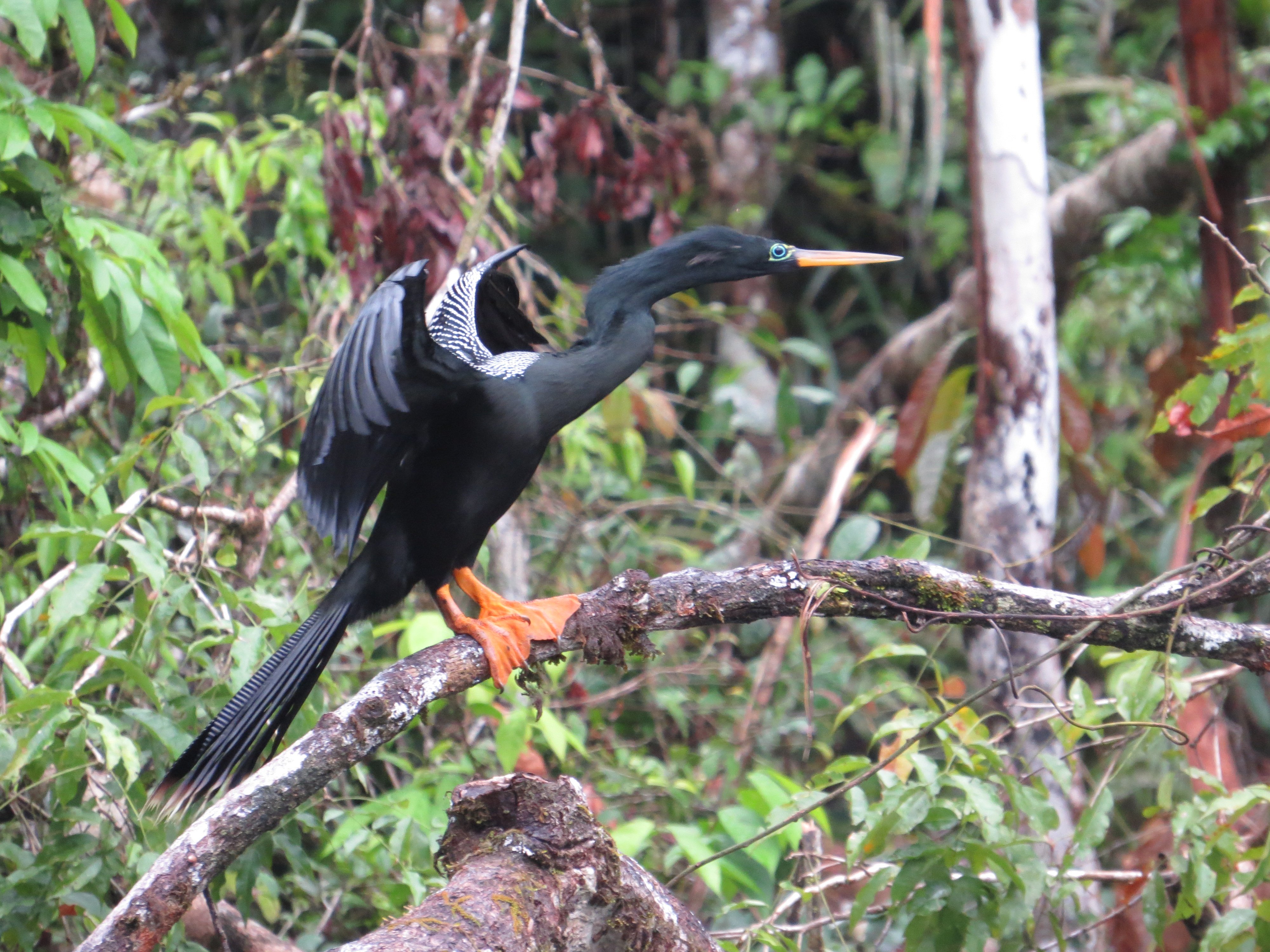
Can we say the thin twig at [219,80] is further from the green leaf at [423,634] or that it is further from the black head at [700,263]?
the green leaf at [423,634]

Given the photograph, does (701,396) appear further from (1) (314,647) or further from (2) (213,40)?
(1) (314,647)

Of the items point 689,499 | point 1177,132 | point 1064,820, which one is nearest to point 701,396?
point 689,499

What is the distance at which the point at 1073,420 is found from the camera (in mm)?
4539

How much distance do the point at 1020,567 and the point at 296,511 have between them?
8.24ft

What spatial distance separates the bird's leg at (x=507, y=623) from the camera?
2.41 m

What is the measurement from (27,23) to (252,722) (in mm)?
1497

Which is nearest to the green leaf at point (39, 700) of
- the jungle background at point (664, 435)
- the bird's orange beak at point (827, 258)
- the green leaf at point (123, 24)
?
the jungle background at point (664, 435)

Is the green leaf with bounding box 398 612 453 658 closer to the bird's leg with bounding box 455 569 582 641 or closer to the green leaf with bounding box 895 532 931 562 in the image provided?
the bird's leg with bounding box 455 569 582 641

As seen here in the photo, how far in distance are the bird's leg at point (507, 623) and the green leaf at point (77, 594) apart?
0.74 meters

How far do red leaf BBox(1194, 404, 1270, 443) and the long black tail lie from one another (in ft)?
6.65

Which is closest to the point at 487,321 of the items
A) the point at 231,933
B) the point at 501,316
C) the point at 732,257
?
the point at 501,316

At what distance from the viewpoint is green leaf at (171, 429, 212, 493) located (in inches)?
102

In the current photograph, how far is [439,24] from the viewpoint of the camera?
4.36 meters

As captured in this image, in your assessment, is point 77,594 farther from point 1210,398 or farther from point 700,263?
point 1210,398
